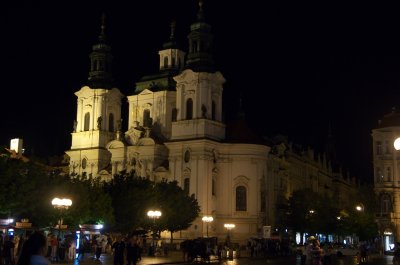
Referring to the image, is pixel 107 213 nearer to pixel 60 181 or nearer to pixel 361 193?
pixel 60 181

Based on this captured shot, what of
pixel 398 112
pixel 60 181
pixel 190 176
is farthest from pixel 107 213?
pixel 398 112

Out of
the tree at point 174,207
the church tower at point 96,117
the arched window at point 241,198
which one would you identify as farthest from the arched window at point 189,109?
the tree at point 174,207

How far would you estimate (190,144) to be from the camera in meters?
79.8

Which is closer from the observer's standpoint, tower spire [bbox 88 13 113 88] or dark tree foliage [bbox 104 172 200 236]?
dark tree foliage [bbox 104 172 200 236]

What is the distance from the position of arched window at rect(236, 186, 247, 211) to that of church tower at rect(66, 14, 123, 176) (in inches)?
736

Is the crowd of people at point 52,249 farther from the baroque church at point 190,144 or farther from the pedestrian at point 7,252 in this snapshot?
the baroque church at point 190,144

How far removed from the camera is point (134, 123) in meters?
88.3

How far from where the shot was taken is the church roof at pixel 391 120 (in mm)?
85188

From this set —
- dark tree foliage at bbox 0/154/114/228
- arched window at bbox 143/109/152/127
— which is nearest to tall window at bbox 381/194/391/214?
arched window at bbox 143/109/152/127

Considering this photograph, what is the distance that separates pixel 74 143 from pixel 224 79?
23.6 meters

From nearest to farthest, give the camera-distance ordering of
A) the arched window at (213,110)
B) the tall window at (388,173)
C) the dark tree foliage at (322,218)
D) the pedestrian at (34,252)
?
1. the pedestrian at (34,252)
2. the arched window at (213,110)
3. the tall window at (388,173)
4. the dark tree foliage at (322,218)

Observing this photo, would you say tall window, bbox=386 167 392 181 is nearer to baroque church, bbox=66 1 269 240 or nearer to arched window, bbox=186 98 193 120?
baroque church, bbox=66 1 269 240

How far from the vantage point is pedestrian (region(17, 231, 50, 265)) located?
31.0 feet

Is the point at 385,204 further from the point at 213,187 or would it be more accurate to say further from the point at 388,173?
the point at 213,187
